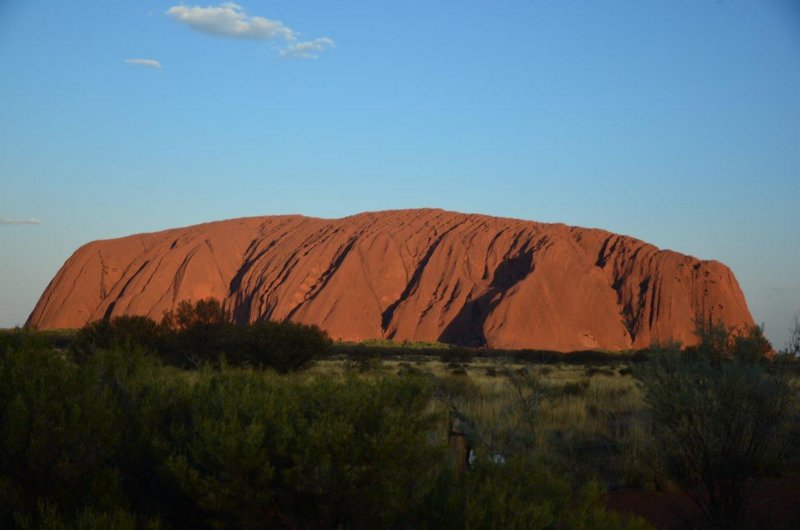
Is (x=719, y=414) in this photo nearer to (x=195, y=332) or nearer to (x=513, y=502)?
(x=513, y=502)

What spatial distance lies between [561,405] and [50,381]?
12.0 metres

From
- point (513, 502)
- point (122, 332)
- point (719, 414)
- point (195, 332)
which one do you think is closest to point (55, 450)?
point (513, 502)

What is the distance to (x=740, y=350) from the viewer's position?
876 centimetres

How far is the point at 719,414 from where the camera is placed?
812 cm

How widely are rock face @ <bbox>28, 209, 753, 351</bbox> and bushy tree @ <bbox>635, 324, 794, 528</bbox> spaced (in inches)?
2226

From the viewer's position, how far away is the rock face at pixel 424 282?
69.7m

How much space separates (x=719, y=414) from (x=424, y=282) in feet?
218

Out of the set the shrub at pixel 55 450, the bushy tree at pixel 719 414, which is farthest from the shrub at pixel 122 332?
the shrub at pixel 55 450

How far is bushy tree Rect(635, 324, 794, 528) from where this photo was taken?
26.5 ft

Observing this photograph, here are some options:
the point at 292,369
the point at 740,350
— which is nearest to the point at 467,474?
the point at 740,350

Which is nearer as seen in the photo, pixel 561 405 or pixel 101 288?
pixel 561 405

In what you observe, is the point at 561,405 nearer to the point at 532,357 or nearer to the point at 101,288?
the point at 532,357

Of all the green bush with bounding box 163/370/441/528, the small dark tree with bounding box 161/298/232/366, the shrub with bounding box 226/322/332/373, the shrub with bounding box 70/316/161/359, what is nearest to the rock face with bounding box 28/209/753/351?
the small dark tree with bounding box 161/298/232/366

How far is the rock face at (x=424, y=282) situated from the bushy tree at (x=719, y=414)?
185 ft
